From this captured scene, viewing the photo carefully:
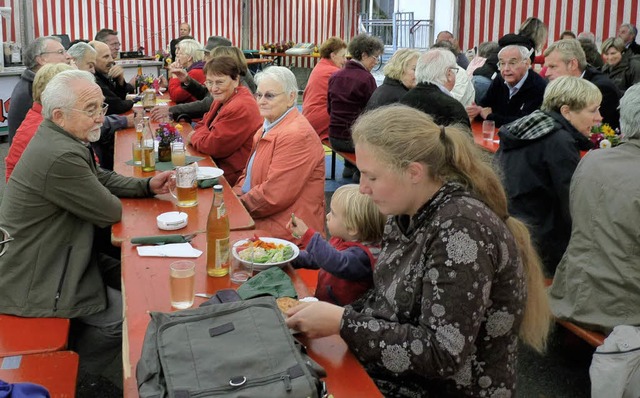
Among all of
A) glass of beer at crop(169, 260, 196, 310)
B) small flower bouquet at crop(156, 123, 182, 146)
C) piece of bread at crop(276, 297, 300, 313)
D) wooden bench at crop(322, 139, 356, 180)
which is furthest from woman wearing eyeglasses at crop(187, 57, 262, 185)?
piece of bread at crop(276, 297, 300, 313)

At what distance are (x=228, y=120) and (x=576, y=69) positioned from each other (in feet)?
9.65

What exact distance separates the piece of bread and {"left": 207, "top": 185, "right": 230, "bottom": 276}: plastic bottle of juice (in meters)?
0.42

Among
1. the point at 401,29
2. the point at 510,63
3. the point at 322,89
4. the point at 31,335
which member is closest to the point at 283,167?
the point at 31,335

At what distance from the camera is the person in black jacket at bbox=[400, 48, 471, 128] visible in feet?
15.4

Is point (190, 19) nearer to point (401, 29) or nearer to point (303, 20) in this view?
point (303, 20)

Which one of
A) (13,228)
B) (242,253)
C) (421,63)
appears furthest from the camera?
(421,63)

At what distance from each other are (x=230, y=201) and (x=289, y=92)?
84cm

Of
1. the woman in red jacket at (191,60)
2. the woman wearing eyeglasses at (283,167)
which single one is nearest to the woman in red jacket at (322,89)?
the woman in red jacket at (191,60)

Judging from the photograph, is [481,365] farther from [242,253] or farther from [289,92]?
[289,92]

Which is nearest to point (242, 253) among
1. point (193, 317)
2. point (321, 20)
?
point (193, 317)

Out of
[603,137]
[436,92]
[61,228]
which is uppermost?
[436,92]

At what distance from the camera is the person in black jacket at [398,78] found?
19.5 ft

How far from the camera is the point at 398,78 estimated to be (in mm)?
5984

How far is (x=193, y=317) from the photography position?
1.69 metres
